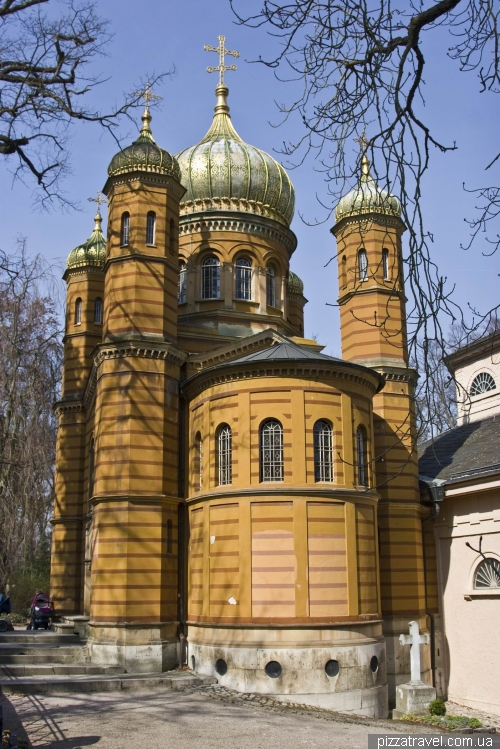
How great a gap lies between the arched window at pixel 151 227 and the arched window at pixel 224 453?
6429 millimetres

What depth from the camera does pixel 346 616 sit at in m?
19.0

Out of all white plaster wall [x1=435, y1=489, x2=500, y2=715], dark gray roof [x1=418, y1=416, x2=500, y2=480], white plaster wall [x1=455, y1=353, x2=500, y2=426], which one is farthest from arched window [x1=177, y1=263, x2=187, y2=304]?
white plaster wall [x1=435, y1=489, x2=500, y2=715]

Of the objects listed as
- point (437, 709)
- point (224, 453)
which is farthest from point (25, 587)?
point (437, 709)

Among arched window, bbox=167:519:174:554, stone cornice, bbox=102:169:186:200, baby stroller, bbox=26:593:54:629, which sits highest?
stone cornice, bbox=102:169:186:200

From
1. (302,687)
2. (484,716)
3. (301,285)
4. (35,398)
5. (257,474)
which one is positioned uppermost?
(301,285)

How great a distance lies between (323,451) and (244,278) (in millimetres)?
9699

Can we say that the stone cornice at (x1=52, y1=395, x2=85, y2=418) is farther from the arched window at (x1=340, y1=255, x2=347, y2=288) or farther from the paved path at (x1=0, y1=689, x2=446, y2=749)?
the paved path at (x1=0, y1=689, x2=446, y2=749)

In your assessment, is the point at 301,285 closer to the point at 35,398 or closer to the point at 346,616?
the point at 35,398

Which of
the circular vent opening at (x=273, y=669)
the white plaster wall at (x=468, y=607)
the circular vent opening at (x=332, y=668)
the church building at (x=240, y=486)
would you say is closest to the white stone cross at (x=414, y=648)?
the church building at (x=240, y=486)

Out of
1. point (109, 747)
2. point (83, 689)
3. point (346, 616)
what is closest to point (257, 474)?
point (346, 616)

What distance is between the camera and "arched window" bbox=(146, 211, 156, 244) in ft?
76.4

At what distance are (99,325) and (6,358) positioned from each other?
858 cm

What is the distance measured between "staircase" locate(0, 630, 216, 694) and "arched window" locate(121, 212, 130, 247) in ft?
38.7

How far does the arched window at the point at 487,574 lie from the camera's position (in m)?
22.1
